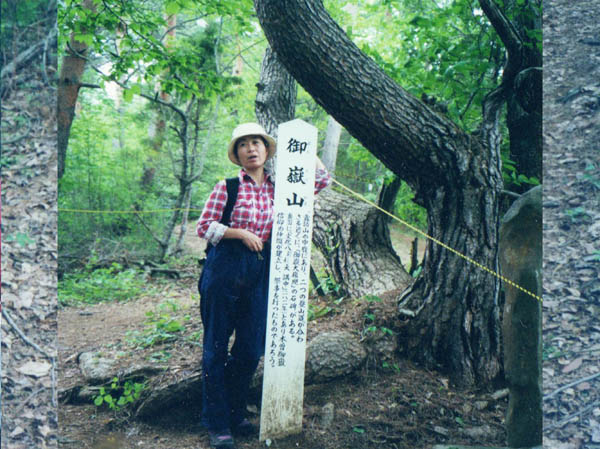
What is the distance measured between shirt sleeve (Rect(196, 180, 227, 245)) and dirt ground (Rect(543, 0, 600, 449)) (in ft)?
5.66

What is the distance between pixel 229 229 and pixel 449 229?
5.73 feet

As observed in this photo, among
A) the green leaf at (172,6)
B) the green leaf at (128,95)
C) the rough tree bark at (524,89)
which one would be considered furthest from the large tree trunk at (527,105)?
the green leaf at (128,95)

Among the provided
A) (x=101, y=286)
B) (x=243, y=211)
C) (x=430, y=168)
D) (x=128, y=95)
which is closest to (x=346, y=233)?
(x=430, y=168)

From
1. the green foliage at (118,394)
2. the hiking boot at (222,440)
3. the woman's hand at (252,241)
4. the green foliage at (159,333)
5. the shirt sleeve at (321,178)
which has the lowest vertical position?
the hiking boot at (222,440)

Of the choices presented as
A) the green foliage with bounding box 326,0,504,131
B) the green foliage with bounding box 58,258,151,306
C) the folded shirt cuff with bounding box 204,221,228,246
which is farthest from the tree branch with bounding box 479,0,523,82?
the green foliage with bounding box 58,258,151,306

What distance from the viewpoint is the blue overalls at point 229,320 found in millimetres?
2822

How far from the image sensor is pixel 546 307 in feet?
7.14

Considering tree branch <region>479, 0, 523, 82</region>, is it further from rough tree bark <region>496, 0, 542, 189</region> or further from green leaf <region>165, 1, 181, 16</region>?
green leaf <region>165, 1, 181, 16</region>

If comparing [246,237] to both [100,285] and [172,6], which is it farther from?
[100,285]

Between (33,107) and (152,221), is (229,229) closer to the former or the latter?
(33,107)

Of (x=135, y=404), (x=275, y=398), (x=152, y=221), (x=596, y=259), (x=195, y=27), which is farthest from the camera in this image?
(x=195, y=27)

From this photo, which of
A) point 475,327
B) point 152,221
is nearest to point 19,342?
point 475,327

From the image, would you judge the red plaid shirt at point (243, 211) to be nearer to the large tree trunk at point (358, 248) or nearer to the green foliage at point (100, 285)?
the large tree trunk at point (358, 248)

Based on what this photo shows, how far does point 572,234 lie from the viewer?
2.17m
